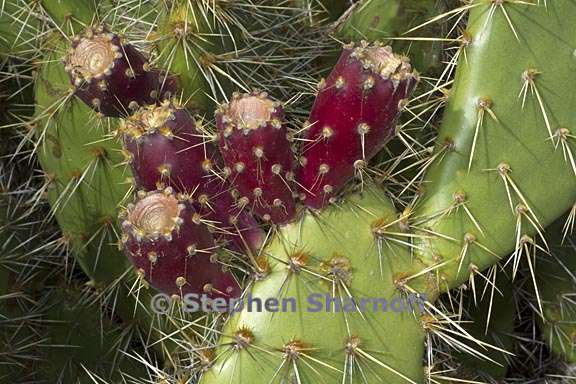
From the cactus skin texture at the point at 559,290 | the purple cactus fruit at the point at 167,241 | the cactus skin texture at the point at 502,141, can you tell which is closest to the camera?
the purple cactus fruit at the point at 167,241

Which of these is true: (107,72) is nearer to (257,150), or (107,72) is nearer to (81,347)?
(257,150)

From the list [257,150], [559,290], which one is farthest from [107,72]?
[559,290]

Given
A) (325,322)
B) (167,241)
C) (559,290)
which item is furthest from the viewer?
(559,290)

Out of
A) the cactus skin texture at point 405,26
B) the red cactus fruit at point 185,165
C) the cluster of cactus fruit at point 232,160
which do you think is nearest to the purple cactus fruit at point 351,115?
the cluster of cactus fruit at point 232,160

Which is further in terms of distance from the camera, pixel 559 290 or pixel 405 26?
pixel 559 290

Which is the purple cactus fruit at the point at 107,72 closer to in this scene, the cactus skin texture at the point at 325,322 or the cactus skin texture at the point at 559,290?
the cactus skin texture at the point at 325,322

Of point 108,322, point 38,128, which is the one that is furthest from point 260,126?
point 108,322

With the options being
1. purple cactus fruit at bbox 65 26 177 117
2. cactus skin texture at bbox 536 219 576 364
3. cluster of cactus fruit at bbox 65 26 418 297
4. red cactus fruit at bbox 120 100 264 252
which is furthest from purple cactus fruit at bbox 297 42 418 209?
cactus skin texture at bbox 536 219 576 364
